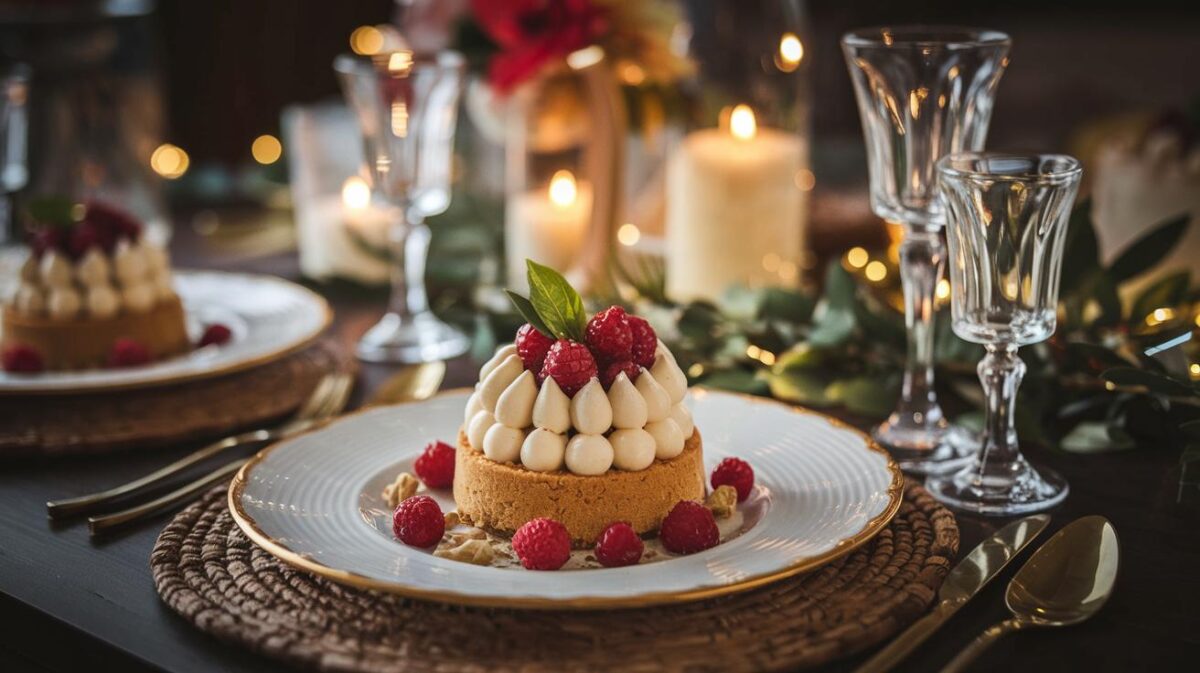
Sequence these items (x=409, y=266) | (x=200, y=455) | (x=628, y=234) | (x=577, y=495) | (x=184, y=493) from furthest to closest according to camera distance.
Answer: (x=628, y=234)
(x=409, y=266)
(x=200, y=455)
(x=184, y=493)
(x=577, y=495)

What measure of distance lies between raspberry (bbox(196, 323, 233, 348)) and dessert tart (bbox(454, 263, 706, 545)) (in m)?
0.72

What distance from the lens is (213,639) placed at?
1021mm

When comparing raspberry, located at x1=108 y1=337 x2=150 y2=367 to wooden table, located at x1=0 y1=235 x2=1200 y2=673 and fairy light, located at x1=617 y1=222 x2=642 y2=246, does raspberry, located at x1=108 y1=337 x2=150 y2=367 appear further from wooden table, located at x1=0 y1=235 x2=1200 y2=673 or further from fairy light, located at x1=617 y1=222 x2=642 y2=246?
fairy light, located at x1=617 y1=222 x2=642 y2=246

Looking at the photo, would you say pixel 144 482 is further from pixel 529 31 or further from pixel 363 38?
pixel 363 38

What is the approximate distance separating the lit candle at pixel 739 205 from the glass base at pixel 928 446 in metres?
0.78

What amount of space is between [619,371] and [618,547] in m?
0.19

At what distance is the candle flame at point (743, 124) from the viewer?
228cm

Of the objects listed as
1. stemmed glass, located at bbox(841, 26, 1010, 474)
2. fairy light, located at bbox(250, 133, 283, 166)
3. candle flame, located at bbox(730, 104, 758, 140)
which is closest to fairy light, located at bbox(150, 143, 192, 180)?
fairy light, located at bbox(250, 133, 283, 166)

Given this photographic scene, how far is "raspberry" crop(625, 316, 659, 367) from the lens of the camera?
126cm

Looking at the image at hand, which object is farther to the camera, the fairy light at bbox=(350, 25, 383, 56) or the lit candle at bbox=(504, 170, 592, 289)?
the fairy light at bbox=(350, 25, 383, 56)

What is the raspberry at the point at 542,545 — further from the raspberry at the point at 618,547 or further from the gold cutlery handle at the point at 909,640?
the gold cutlery handle at the point at 909,640

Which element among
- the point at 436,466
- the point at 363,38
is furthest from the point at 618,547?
the point at 363,38

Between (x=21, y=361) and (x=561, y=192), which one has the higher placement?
(x=561, y=192)

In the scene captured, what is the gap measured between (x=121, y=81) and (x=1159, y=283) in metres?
2.05
